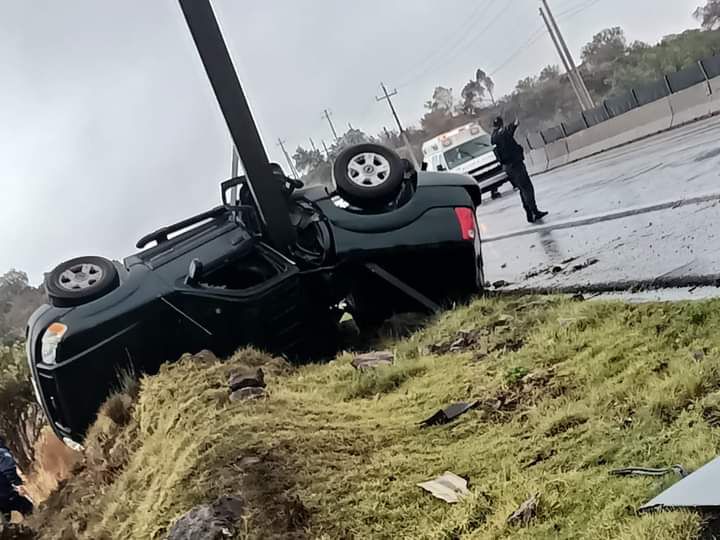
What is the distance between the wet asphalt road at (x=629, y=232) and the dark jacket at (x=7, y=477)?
4.40m

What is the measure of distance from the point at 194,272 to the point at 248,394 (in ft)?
5.97

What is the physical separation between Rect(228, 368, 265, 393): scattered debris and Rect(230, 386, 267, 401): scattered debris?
0.09 meters

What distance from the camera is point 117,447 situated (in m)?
4.54

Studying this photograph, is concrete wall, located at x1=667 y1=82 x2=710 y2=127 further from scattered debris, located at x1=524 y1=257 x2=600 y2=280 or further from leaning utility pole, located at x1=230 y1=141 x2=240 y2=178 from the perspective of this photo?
leaning utility pole, located at x1=230 y1=141 x2=240 y2=178

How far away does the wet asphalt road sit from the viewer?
5.73 m

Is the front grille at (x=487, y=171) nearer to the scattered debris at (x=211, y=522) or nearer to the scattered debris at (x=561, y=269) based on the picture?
the scattered debris at (x=561, y=269)

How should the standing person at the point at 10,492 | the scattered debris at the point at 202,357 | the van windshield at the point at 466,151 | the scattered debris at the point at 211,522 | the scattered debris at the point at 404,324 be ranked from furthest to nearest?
the van windshield at the point at 466,151
the standing person at the point at 10,492
the scattered debris at the point at 404,324
the scattered debris at the point at 202,357
the scattered debris at the point at 211,522

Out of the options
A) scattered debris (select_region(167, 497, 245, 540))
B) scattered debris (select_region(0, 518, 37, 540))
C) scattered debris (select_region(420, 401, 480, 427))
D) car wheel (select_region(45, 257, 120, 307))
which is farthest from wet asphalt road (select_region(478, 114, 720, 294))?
scattered debris (select_region(0, 518, 37, 540))

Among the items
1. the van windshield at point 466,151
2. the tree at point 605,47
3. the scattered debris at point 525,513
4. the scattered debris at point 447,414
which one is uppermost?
the tree at point 605,47

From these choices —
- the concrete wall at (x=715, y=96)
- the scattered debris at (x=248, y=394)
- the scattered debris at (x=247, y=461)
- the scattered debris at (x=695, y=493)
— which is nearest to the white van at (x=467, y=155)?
the concrete wall at (x=715, y=96)

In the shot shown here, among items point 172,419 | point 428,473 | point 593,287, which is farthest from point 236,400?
point 593,287

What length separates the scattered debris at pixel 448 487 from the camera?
288 cm

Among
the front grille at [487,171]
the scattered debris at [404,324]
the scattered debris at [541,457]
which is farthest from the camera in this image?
the front grille at [487,171]

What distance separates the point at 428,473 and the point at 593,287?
300 cm
